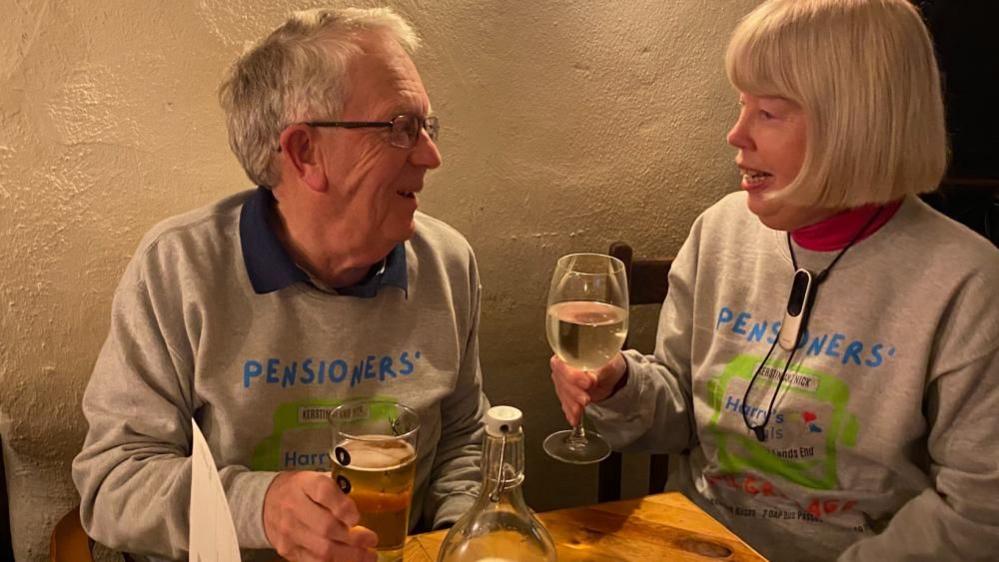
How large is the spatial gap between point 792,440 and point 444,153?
35.9 inches

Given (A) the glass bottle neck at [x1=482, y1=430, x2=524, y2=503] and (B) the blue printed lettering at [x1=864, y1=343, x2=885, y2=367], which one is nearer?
(A) the glass bottle neck at [x1=482, y1=430, x2=524, y2=503]

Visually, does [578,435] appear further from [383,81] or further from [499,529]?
[383,81]

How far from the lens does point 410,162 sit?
1.44 m

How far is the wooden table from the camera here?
1149 mm

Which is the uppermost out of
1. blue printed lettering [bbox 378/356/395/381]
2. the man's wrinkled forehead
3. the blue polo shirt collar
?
the man's wrinkled forehead

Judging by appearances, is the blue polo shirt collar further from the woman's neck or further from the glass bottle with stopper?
Answer: the woman's neck

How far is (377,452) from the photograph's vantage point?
97 centimetres

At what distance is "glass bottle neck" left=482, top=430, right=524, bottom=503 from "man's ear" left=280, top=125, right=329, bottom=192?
0.63 metres

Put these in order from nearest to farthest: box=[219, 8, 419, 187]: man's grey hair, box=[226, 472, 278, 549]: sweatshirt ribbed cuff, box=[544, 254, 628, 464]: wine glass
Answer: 1. box=[226, 472, 278, 549]: sweatshirt ribbed cuff
2. box=[544, 254, 628, 464]: wine glass
3. box=[219, 8, 419, 187]: man's grey hair

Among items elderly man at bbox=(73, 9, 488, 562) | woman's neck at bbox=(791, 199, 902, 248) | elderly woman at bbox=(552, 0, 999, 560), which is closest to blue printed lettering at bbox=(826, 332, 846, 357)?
elderly woman at bbox=(552, 0, 999, 560)

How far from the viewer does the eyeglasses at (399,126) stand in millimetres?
1375

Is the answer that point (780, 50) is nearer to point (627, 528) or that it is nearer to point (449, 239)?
point (449, 239)

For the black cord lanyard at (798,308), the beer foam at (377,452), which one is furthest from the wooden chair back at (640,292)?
the beer foam at (377,452)

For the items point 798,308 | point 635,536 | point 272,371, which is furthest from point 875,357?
point 272,371
